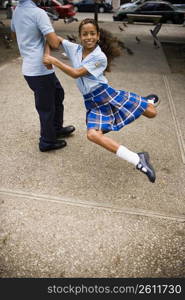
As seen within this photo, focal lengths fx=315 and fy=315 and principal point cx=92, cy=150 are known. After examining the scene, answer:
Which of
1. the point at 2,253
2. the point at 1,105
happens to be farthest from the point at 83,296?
the point at 1,105

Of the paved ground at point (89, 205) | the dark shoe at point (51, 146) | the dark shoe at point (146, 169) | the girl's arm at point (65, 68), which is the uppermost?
the girl's arm at point (65, 68)

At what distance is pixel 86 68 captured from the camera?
288 centimetres

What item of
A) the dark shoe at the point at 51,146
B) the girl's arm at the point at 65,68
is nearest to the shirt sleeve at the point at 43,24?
the girl's arm at the point at 65,68

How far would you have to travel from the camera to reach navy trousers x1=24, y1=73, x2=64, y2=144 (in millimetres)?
3402

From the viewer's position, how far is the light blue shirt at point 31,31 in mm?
3020

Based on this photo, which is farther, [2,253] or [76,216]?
[76,216]

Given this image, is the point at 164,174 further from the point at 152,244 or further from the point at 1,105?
the point at 1,105

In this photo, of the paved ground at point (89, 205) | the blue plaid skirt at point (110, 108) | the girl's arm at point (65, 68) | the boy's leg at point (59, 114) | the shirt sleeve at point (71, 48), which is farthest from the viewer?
the boy's leg at point (59, 114)

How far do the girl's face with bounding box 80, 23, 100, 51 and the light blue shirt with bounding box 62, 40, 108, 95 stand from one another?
0.07 m

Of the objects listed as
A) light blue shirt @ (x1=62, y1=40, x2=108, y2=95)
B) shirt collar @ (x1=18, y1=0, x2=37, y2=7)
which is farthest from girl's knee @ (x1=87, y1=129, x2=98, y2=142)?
shirt collar @ (x1=18, y1=0, x2=37, y2=7)

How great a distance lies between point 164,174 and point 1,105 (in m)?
3.19

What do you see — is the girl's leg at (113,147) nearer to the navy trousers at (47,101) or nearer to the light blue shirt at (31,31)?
the navy trousers at (47,101)

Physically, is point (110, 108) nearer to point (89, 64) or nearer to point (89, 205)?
point (89, 64)

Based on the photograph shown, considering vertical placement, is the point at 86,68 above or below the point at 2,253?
above
